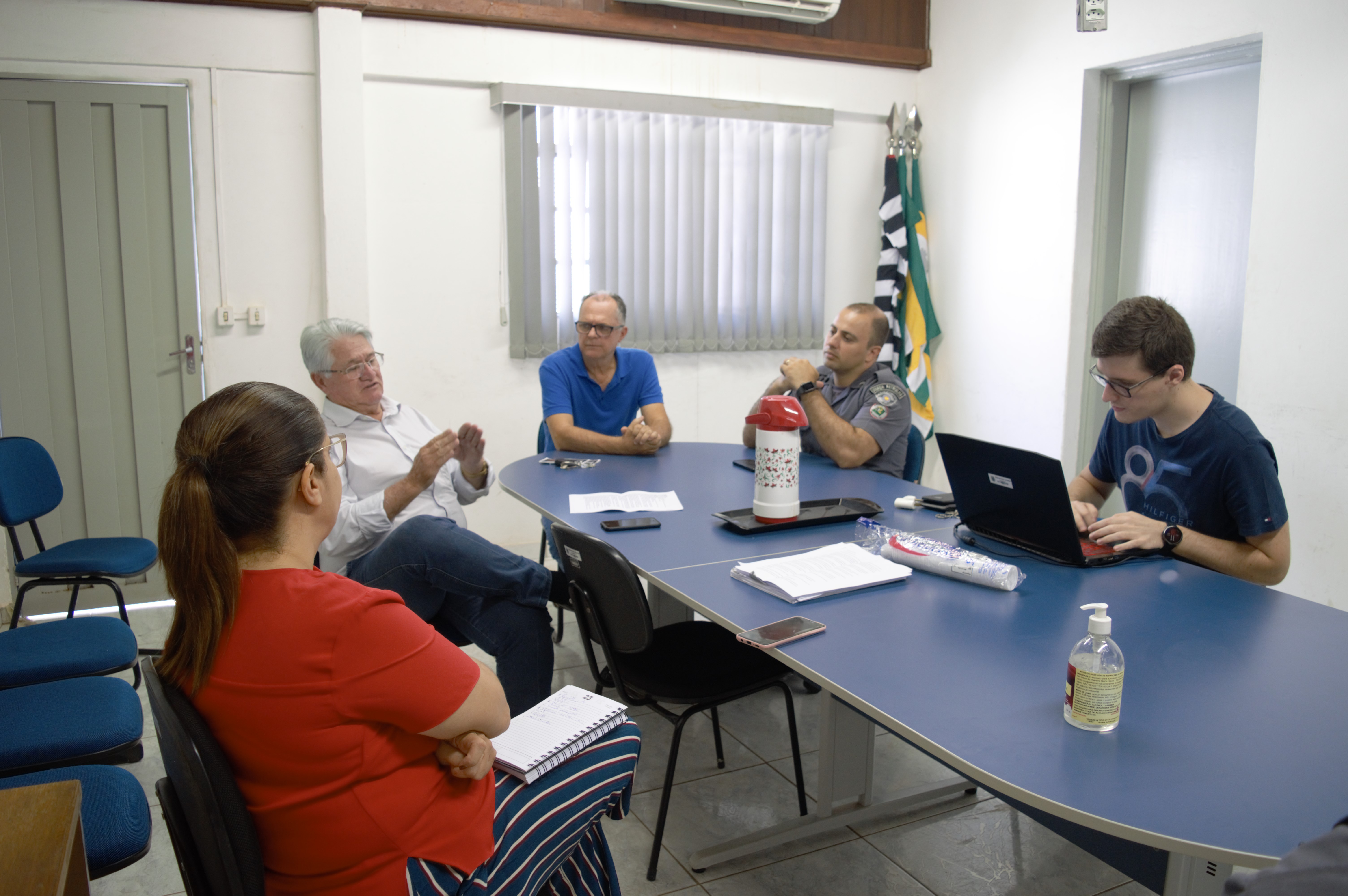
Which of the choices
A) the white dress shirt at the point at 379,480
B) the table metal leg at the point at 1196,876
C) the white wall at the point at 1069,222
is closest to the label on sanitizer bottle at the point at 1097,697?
the table metal leg at the point at 1196,876

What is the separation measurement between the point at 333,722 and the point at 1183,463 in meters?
1.97

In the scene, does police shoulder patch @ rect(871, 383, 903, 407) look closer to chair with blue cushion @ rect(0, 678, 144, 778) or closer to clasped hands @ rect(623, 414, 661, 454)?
clasped hands @ rect(623, 414, 661, 454)

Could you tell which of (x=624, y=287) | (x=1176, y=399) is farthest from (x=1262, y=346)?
(x=624, y=287)

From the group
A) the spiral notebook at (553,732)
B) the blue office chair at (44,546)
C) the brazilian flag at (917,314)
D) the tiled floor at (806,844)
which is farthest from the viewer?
the brazilian flag at (917,314)

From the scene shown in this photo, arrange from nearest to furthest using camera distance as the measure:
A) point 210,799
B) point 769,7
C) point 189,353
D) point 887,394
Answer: point 210,799, point 887,394, point 189,353, point 769,7

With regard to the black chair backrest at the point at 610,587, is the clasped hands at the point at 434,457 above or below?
above

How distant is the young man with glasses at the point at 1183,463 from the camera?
6.79 ft

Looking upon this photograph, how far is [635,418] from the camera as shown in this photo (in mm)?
3762

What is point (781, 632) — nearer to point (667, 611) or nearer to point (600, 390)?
point (667, 611)

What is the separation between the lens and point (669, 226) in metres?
5.00

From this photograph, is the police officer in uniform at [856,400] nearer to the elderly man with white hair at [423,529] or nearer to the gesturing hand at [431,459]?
the elderly man with white hair at [423,529]

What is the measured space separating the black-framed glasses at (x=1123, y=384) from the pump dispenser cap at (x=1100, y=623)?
94 cm

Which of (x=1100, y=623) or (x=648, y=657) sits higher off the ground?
(x=1100, y=623)

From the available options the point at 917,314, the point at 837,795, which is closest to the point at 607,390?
the point at 837,795
